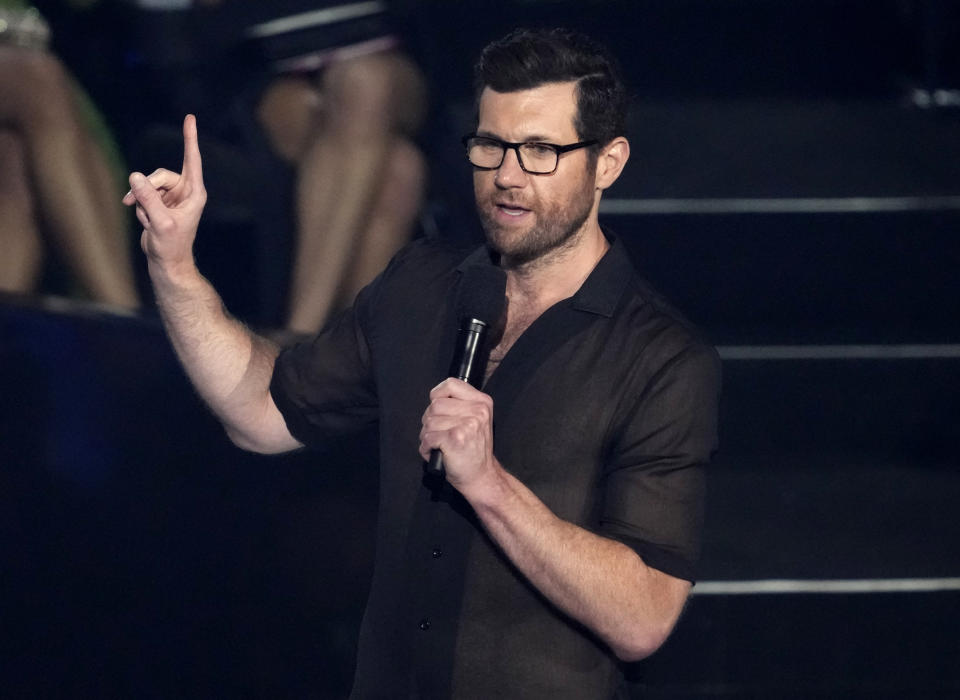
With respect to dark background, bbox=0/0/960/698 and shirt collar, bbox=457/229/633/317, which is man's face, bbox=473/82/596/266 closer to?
shirt collar, bbox=457/229/633/317

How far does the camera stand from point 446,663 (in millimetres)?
1576

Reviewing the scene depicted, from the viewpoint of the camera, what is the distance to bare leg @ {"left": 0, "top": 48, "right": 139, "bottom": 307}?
3039 mm

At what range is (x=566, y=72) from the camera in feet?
5.30

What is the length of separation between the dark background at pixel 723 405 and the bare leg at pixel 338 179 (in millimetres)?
→ 87

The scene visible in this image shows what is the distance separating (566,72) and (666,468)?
51cm

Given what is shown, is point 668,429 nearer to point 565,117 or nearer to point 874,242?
point 565,117

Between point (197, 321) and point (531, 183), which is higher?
point (531, 183)

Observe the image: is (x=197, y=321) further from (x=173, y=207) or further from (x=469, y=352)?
(x=469, y=352)

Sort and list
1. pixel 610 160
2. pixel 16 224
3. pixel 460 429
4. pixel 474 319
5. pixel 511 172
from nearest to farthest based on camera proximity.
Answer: pixel 460 429 < pixel 474 319 < pixel 511 172 < pixel 610 160 < pixel 16 224

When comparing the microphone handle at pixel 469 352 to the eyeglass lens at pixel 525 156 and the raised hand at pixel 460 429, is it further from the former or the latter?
the eyeglass lens at pixel 525 156

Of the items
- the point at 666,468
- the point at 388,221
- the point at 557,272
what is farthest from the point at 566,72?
the point at 388,221

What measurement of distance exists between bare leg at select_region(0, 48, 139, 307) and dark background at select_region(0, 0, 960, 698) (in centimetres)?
10

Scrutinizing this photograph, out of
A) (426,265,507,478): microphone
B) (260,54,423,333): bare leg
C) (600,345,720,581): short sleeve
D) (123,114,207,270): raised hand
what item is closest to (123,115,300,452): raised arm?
(123,114,207,270): raised hand

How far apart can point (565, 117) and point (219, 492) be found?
4.15ft
